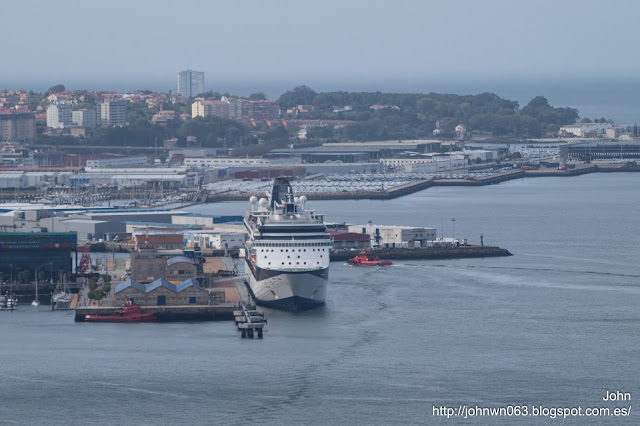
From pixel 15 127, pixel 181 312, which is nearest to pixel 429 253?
pixel 181 312

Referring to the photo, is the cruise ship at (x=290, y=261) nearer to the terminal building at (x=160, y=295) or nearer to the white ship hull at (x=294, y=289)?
the white ship hull at (x=294, y=289)

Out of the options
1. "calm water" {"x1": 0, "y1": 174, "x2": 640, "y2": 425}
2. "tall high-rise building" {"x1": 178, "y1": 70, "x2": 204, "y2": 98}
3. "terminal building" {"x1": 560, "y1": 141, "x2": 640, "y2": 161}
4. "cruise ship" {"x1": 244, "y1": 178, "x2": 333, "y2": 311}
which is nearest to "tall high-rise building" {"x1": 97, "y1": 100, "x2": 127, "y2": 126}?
"terminal building" {"x1": 560, "y1": 141, "x2": 640, "y2": 161}

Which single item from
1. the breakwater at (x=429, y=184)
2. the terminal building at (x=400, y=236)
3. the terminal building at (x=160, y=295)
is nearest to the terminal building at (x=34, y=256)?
the terminal building at (x=160, y=295)

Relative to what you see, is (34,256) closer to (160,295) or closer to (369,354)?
(160,295)

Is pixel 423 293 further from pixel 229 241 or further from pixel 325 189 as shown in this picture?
pixel 325 189

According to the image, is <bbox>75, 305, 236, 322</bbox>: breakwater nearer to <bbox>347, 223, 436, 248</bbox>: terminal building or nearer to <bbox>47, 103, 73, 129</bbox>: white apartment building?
<bbox>347, 223, 436, 248</bbox>: terminal building

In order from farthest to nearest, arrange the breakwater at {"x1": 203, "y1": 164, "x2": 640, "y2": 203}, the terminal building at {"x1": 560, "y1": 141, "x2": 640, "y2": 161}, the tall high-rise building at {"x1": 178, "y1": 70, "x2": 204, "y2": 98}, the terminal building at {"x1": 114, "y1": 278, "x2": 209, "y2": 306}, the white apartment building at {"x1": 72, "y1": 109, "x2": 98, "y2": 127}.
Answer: the tall high-rise building at {"x1": 178, "y1": 70, "x2": 204, "y2": 98} → the white apartment building at {"x1": 72, "y1": 109, "x2": 98, "y2": 127} → the terminal building at {"x1": 560, "y1": 141, "x2": 640, "y2": 161} → the breakwater at {"x1": 203, "y1": 164, "x2": 640, "y2": 203} → the terminal building at {"x1": 114, "y1": 278, "x2": 209, "y2": 306}
